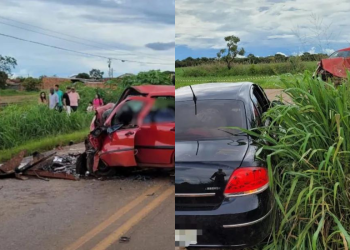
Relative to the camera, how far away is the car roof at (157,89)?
139 centimetres

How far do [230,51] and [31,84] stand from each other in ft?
3.63

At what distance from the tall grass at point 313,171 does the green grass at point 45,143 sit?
2470 mm

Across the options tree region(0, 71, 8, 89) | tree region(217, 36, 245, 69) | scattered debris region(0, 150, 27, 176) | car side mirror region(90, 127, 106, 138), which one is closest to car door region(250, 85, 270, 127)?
tree region(217, 36, 245, 69)

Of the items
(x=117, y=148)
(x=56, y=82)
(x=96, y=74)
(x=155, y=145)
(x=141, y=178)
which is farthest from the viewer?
(x=141, y=178)

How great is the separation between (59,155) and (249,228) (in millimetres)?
3588

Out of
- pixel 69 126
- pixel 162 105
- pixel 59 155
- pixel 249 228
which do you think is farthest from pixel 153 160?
pixel 162 105

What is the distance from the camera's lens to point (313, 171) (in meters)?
2.12

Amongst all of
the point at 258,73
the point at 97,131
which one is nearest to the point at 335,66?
the point at 258,73

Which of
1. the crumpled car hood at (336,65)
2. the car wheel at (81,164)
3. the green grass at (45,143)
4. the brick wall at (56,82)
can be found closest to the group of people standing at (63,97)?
the brick wall at (56,82)

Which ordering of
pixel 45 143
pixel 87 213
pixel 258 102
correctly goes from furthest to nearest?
pixel 45 143 → pixel 87 213 → pixel 258 102

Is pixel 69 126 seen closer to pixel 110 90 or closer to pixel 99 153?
pixel 99 153

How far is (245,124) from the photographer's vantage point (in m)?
2.46

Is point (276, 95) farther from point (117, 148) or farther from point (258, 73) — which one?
point (117, 148)

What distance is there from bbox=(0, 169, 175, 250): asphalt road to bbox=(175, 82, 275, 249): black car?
223mm
